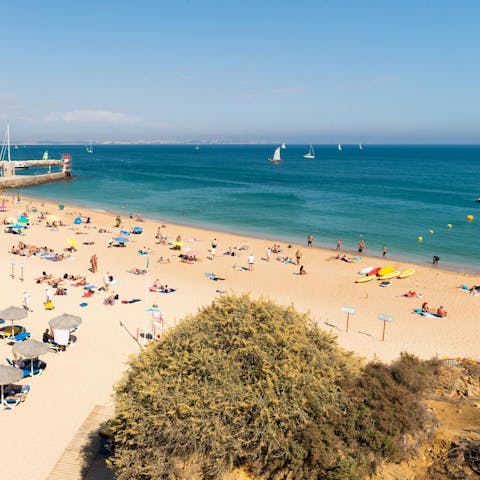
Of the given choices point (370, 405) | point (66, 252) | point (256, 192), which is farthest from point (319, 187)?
point (370, 405)

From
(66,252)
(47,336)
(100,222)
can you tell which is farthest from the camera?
(100,222)

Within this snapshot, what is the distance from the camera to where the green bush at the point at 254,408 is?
7.63 metres

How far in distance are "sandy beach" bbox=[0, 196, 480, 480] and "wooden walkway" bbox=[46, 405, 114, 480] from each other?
0.31 meters

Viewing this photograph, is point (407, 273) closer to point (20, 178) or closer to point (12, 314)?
point (12, 314)

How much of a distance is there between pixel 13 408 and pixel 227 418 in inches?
293

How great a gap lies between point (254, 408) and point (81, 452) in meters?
5.09

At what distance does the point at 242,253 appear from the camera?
3262 cm

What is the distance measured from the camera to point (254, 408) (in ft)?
26.0

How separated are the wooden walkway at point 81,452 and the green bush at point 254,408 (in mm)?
2213

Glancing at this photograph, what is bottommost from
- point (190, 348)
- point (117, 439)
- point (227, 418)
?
point (117, 439)

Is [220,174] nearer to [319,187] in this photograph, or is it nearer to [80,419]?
[319,187]

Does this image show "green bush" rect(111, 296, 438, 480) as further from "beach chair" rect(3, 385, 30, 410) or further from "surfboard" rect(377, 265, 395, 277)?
"surfboard" rect(377, 265, 395, 277)

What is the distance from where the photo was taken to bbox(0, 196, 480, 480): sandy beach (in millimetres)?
12234

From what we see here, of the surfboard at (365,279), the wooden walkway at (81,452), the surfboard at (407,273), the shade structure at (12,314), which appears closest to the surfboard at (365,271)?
the surfboard at (365,279)
